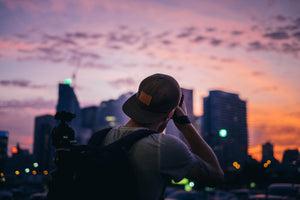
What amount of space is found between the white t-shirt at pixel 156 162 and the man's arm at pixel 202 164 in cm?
7

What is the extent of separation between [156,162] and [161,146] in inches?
4.0

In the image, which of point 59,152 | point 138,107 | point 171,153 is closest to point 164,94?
point 138,107

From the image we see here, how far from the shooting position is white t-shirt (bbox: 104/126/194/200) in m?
1.88

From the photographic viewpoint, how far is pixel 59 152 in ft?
6.62

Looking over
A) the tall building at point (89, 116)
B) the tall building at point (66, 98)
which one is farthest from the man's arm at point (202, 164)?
the tall building at point (89, 116)

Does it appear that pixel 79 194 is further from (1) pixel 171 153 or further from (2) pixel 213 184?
(2) pixel 213 184

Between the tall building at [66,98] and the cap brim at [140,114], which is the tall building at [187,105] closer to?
the cap brim at [140,114]

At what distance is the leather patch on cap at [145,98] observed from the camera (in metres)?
2.16

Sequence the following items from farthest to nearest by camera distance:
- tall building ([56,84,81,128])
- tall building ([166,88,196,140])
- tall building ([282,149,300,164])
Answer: tall building ([56,84,81,128]) < tall building ([282,149,300,164]) < tall building ([166,88,196,140])

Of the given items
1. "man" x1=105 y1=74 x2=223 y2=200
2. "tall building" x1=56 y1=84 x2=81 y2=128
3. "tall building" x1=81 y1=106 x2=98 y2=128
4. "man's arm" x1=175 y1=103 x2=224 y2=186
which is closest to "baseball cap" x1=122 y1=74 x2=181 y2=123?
"man" x1=105 y1=74 x2=223 y2=200

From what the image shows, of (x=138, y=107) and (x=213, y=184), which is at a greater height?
(x=138, y=107)

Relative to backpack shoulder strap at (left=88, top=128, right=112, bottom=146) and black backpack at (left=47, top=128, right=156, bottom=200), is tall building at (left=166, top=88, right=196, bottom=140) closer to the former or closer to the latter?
backpack shoulder strap at (left=88, top=128, right=112, bottom=146)

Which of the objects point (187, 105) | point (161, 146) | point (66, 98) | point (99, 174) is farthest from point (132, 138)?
point (66, 98)

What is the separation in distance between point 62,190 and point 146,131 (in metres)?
0.64
